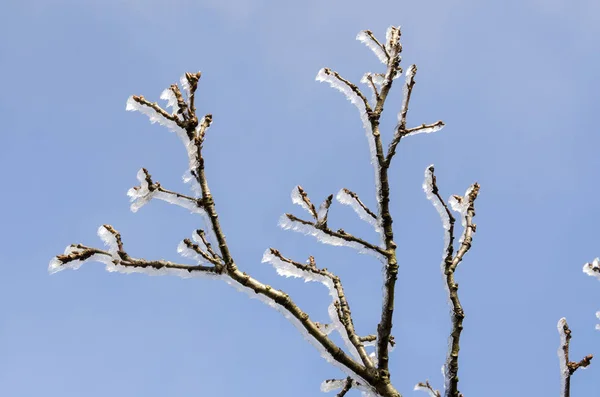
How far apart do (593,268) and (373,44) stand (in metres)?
3.48

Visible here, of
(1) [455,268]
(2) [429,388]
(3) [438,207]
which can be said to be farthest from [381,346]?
(2) [429,388]

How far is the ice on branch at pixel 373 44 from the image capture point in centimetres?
490

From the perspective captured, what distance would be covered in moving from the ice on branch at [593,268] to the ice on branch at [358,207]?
3099 millimetres

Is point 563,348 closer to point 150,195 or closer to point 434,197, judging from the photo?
point 434,197

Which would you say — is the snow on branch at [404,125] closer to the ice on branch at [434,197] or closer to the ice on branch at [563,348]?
the ice on branch at [434,197]

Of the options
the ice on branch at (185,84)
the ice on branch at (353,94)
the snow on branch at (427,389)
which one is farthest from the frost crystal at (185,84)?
the snow on branch at (427,389)

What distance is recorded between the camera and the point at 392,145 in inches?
167

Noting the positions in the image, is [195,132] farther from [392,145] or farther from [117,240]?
[392,145]

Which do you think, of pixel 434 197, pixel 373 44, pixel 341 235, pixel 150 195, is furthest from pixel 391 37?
pixel 150 195

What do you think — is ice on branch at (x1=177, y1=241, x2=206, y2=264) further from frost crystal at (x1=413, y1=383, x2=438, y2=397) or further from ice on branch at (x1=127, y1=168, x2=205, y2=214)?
frost crystal at (x1=413, y1=383, x2=438, y2=397)

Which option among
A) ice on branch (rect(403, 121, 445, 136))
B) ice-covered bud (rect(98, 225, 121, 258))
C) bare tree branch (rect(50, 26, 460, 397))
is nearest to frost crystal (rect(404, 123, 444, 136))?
ice on branch (rect(403, 121, 445, 136))

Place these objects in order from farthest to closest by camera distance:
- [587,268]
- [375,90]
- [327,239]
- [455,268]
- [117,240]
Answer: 1. [587,268]
2. [375,90]
3. [455,268]
4. [327,239]
5. [117,240]

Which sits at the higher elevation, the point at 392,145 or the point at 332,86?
the point at 332,86

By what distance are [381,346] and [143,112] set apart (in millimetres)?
2355
